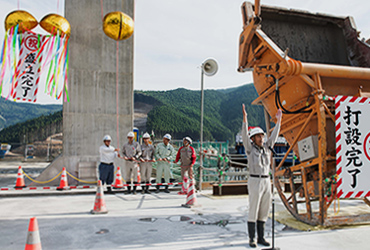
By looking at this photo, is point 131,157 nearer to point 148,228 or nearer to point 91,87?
point 91,87

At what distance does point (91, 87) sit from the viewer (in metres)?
11.5

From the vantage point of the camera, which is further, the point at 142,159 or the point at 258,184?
the point at 142,159

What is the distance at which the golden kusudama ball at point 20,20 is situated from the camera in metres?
9.09

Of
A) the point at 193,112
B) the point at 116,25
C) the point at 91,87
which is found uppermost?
the point at 193,112

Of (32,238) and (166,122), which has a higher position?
(166,122)

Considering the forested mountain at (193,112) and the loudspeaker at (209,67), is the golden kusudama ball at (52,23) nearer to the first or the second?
the loudspeaker at (209,67)

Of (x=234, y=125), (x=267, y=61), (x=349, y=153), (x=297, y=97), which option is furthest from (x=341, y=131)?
(x=234, y=125)

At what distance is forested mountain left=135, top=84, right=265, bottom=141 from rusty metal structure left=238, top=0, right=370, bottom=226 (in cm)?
1250

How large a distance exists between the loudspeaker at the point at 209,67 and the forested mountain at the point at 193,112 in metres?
9.60

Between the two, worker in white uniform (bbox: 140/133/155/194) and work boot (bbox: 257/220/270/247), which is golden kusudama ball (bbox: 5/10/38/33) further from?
work boot (bbox: 257/220/270/247)

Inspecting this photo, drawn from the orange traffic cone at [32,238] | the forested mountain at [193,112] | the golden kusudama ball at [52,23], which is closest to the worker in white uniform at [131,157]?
the golden kusudama ball at [52,23]

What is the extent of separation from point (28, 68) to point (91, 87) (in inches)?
104

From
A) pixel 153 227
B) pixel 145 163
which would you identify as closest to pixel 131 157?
pixel 145 163

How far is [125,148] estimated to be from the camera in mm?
9539
